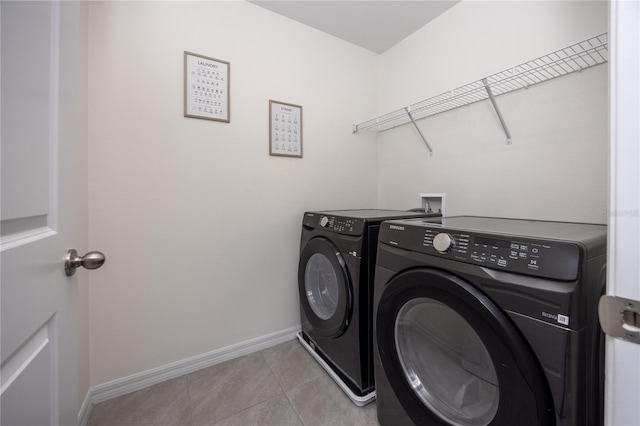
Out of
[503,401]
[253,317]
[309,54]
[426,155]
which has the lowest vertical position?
[253,317]

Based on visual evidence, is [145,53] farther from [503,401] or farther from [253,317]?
[503,401]

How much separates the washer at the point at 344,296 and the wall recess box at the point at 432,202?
1.52 feet

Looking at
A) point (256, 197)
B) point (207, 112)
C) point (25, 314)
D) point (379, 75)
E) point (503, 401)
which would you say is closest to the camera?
point (25, 314)

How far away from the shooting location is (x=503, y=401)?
69 cm

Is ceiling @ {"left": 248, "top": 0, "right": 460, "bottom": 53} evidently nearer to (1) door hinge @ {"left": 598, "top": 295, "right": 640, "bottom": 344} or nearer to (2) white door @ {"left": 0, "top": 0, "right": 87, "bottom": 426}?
(2) white door @ {"left": 0, "top": 0, "right": 87, "bottom": 426}

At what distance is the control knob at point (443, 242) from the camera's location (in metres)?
0.81

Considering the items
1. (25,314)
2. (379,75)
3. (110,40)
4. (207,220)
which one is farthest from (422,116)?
(25,314)

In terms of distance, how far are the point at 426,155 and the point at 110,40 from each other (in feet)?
6.70

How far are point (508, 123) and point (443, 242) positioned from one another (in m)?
1.07

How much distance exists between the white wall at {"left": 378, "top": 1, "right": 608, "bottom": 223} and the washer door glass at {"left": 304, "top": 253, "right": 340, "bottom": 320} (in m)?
0.90

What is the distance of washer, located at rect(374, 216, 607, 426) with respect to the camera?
0.61m

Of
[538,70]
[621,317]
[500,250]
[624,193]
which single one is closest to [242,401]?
[500,250]

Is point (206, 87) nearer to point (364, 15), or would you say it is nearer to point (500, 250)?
point (364, 15)

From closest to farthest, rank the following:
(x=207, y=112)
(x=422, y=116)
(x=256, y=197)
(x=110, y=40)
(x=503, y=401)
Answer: (x=503, y=401) < (x=110, y=40) < (x=207, y=112) < (x=256, y=197) < (x=422, y=116)
